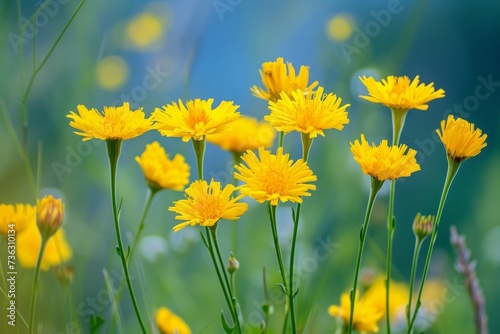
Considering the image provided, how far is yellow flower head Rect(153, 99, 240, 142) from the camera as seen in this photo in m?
0.37

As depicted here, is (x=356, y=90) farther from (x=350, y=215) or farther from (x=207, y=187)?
(x=207, y=187)

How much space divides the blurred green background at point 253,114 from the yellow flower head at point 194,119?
31 centimetres

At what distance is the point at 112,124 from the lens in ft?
1.27

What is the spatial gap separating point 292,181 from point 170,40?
0.62 m

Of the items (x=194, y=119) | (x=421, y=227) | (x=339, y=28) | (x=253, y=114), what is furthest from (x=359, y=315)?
(x=339, y=28)

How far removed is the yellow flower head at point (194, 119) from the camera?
0.37m

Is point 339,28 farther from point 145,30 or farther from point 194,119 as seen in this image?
point 194,119

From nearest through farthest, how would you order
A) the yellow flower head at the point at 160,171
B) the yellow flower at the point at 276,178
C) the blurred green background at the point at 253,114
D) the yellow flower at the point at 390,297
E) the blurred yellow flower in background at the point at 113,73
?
the yellow flower at the point at 276,178 → the yellow flower head at the point at 160,171 → the yellow flower at the point at 390,297 → the blurred green background at the point at 253,114 → the blurred yellow flower in background at the point at 113,73

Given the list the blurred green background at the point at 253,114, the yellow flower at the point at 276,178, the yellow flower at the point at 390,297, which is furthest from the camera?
the blurred green background at the point at 253,114

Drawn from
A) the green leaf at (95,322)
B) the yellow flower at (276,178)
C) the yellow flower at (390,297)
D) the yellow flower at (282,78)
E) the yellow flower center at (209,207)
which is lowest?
the yellow flower at (390,297)

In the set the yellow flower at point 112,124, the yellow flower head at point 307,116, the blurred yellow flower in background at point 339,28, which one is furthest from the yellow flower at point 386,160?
the blurred yellow flower in background at point 339,28

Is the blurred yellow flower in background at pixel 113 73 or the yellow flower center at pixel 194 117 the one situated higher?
the yellow flower center at pixel 194 117

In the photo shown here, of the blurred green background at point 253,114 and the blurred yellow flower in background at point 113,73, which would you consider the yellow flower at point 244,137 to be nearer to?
the blurred green background at point 253,114

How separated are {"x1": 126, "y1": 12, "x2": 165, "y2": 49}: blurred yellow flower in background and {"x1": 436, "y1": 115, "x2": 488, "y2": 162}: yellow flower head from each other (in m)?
0.65
